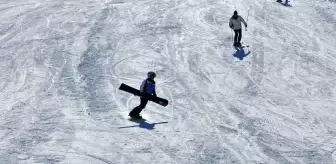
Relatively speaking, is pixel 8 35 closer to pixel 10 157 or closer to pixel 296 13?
pixel 10 157

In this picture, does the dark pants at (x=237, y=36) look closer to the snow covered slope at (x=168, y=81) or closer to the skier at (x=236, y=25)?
the skier at (x=236, y=25)

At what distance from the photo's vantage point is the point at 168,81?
18.6m

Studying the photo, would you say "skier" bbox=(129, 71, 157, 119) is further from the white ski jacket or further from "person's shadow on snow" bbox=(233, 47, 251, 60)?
the white ski jacket

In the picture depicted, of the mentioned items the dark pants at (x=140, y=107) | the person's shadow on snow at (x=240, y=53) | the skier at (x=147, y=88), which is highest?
the skier at (x=147, y=88)

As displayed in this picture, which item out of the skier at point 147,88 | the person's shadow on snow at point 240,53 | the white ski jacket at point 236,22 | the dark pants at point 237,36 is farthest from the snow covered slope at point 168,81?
the white ski jacket at point 236,22

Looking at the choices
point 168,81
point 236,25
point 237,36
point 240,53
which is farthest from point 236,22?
point 168,81

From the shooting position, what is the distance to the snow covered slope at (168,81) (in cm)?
1346

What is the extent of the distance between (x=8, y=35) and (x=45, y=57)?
3504 millimetres

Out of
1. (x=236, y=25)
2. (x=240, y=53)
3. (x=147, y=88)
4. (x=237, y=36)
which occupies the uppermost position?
(x=236, y=25)

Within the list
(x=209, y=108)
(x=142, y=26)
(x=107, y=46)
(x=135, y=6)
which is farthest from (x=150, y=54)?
(x=135, y=6)

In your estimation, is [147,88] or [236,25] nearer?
[147,88]

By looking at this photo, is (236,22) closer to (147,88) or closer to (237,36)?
(237,36)

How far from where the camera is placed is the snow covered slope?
1346cm

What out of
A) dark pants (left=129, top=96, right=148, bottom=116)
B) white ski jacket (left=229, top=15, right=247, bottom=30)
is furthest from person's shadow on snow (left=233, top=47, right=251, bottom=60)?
dark pants (left=129, top=96, right=148, bottom=116)
